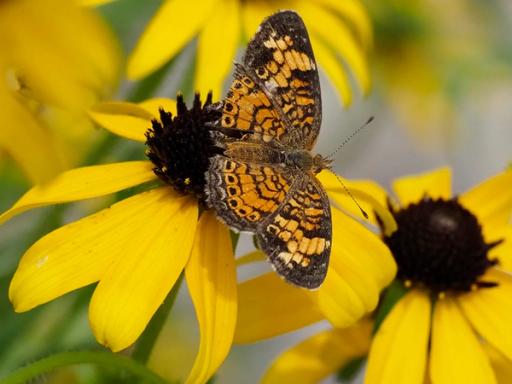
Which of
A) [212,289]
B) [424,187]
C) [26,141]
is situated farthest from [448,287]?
[26,141]

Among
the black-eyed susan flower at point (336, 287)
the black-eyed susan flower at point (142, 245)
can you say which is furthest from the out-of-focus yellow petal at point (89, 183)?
the black-eyed susan flower at point (336, 287)

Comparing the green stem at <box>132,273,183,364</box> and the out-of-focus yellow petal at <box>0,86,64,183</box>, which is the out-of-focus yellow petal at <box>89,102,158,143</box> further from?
the out-of-focus yellow petal at <box>0,86,64,183</box>

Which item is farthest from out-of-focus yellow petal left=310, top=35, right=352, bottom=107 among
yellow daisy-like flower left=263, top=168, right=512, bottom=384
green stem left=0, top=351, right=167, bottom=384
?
green stem left=0, top=351, right=167, bottom=384

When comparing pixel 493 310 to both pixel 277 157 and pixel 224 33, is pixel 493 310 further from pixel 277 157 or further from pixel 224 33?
pixel 224 33

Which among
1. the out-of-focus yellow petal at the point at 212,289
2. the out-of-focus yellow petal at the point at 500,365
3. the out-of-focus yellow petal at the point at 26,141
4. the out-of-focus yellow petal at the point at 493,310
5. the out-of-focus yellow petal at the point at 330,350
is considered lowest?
the out-of-focus yellow petal at the point at 330,350

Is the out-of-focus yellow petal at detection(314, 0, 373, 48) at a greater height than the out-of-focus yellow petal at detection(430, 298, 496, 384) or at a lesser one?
greater

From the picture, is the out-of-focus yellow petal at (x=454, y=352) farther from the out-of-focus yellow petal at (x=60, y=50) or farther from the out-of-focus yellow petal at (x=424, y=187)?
the out-of-focus yellow petal at (x=60, y=50)

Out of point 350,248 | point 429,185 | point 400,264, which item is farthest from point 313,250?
point 429,185
